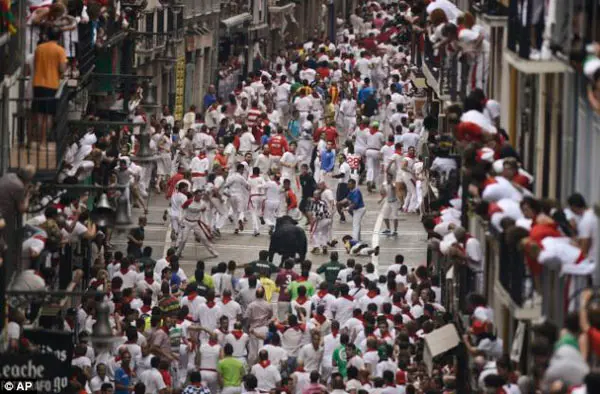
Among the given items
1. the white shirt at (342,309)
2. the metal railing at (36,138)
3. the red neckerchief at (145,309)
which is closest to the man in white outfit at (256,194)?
the red neckerchief at (145,309)

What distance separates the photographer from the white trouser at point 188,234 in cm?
4438

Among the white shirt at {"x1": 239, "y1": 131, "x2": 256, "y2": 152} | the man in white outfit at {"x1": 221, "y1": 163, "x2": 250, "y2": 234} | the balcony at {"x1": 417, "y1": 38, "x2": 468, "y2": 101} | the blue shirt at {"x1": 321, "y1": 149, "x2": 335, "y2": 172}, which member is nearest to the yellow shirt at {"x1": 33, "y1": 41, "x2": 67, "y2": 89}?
the balcony at {"x1": 417, "y1": 38, "x2": 468, "y2": 101}

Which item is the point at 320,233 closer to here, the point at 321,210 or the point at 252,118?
the point at 321,210

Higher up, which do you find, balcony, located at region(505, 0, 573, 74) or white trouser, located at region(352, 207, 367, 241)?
balcony, located at region(505, 0, 573, 74)

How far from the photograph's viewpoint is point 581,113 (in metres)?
25.9

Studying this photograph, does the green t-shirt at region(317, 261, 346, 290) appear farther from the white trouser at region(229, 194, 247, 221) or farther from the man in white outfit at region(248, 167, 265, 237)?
the white trouser at region(229, 194, 247, 221)

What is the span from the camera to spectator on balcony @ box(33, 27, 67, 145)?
32.1 metres

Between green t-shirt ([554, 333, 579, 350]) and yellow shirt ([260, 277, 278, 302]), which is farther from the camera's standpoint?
yellow shirt ([260, 277, 278, 302])

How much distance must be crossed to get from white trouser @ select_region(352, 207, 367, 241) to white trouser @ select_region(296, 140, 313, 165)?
736cm

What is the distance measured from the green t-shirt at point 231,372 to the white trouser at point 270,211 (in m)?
13.7

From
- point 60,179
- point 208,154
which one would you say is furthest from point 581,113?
point 208,154

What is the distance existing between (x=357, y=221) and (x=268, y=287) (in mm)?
8875

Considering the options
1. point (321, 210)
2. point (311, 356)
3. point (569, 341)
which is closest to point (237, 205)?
point (321, 210)

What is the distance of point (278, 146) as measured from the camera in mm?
50281
